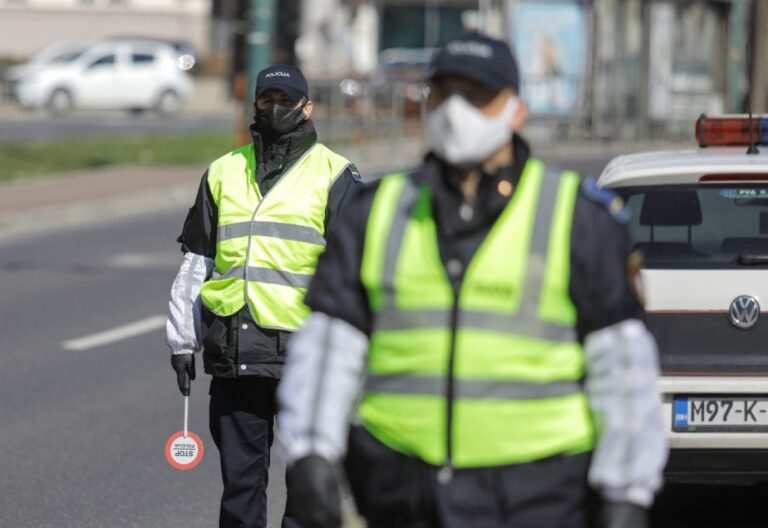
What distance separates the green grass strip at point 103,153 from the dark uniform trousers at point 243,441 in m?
18.6

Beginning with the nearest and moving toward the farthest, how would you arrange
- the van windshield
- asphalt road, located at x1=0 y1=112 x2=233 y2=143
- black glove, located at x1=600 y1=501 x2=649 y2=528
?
black glove, located at x1=600 y1=501 x2=649 y2=528 < the van windshield < asphalt road, located at x1=0 y1=112 x2=233 y2=143

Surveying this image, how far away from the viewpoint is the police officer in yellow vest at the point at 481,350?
341cm

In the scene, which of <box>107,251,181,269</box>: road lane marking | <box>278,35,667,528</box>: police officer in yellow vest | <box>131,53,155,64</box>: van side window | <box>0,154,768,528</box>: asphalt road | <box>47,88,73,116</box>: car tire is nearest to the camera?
<box>278,35,667,528</box>: police officer in yellow vest

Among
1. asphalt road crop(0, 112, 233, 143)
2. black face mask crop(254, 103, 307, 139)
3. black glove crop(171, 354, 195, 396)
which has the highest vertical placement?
black face mask crop(254, 103, 307, 139)

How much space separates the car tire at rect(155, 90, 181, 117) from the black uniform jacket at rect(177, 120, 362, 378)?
39.3 metres

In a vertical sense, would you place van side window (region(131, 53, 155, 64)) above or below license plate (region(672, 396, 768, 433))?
above

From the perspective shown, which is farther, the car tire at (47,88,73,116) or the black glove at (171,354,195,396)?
the car tire at (47,88,73,116)

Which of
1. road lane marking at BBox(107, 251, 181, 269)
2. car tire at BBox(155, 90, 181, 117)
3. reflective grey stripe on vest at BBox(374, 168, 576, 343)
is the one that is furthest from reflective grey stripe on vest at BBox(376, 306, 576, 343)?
car tire at BBox(155, 90, 181, 117)

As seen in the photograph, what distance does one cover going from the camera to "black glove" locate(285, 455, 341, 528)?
338 centimetres

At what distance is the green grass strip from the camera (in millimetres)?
25594

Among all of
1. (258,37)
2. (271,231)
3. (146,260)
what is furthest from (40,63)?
(271,231)

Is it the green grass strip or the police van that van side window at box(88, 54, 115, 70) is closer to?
the green grass strip

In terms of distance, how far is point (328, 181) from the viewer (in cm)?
571

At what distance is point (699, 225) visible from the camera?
651 centimetres
